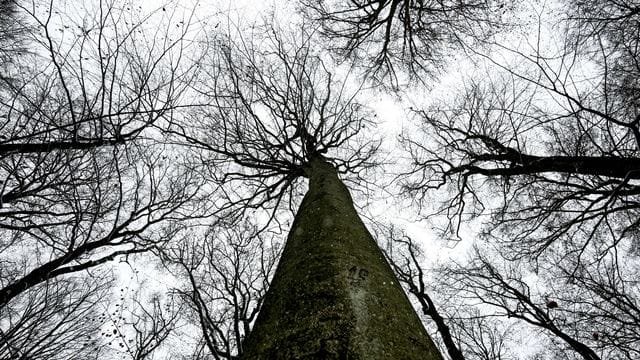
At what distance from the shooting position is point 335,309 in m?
1.04

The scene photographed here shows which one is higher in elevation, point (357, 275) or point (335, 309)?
point (357, 275)

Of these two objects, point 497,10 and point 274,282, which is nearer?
point 274,282

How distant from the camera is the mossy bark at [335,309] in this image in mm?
906

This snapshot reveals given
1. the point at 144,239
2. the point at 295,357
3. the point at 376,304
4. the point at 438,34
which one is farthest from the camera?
the point at 438,34

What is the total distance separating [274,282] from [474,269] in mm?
6702

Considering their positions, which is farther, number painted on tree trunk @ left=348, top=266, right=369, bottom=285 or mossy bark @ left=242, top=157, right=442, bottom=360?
number painted on tree trunk @ left=348, top=266, right=369, bottom=285

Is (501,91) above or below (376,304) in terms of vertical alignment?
above

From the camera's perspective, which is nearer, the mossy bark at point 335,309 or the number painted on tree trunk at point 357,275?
the mossy bark at point 335,309

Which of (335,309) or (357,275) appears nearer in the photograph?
(335,309)

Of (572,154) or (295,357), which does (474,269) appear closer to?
(572,154)

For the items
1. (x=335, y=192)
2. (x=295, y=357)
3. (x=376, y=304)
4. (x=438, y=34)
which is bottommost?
(x=295, y=357)

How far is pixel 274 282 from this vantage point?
1498 mm

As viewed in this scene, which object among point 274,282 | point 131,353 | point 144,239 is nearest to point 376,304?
point 274,282

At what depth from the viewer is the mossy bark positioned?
2.97 feet
